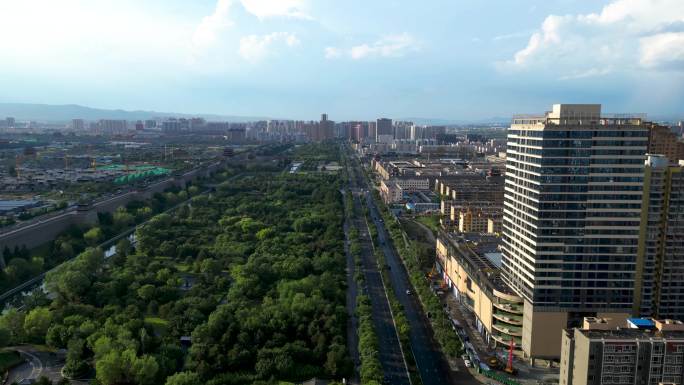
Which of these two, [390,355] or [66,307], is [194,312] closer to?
[66,307]

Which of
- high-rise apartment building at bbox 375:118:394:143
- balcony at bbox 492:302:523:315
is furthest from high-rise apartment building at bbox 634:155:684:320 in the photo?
high-rise apartment building at bbox 375:118:394:143

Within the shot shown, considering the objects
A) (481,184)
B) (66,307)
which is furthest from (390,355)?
(481,184)

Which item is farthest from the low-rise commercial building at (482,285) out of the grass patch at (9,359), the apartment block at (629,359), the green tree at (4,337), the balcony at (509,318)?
the green tree at (4,337)

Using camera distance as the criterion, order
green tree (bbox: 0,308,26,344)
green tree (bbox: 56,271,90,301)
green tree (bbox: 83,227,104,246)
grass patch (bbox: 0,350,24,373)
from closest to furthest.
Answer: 1. grass patch (bbox: 0,350,24,373)
2. green tree (bbox: 0,308,26,344)
3. green tree (bbox: 56,271,90,301)
4. green tree (bbox: 83,227,104,246)

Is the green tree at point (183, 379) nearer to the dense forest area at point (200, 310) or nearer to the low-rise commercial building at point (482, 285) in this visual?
the dense forest area at point (200, 310)

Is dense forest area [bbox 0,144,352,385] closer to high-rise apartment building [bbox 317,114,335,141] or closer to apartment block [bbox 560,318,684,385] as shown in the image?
apartment block [bbox 560,318,684,385]
